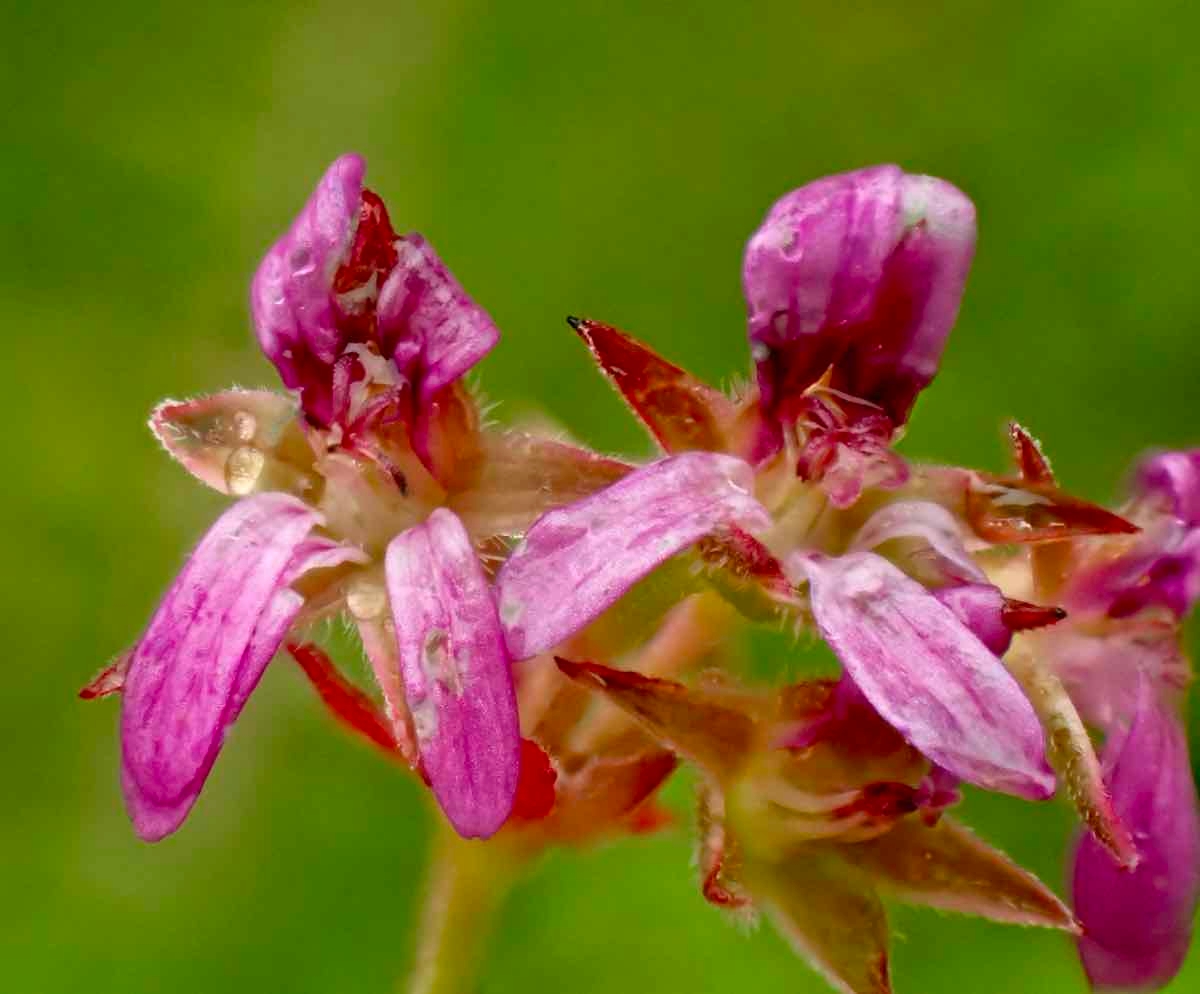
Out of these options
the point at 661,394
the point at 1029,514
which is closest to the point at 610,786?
the point at 661,394

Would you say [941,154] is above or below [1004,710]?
below

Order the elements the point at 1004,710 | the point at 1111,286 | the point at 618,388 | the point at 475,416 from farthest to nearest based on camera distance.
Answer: the point at 1111,286 → the point at 475,416 → the point at 618,388 → the point at 1004,710

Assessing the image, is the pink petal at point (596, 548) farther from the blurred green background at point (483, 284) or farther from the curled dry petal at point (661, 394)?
the blurred green background at point (483, 284)

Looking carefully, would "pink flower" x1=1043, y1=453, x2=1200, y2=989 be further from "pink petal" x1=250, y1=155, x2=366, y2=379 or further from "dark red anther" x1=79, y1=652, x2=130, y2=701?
"dark red anther" x1=79, y1=652, x2=130, y2=701

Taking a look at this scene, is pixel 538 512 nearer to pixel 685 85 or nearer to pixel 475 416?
pixel 475 416

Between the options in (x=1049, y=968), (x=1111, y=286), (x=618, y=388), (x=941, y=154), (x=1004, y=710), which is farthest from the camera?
(x=941, y=154)

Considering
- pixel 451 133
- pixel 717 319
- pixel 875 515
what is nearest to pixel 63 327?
pixel 451 133

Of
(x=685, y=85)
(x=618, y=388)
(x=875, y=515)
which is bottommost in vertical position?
(x=685, y=85)
